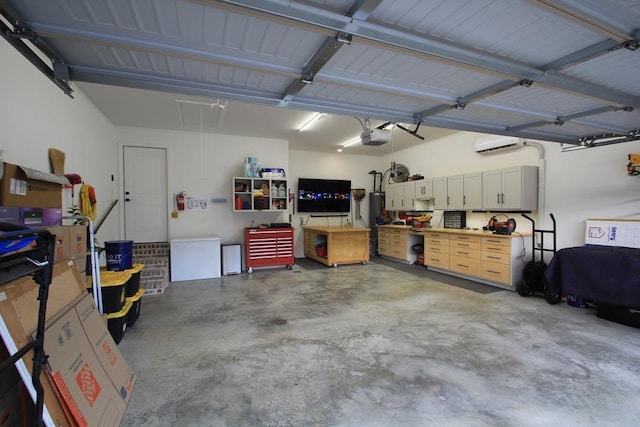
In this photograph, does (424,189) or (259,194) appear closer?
(259,194)

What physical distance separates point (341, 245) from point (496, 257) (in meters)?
3.02

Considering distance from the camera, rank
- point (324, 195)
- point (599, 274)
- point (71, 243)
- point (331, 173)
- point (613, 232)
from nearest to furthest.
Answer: point (71, 243) → point (599, 274) → point (613, 232) → point (324, 195) → point (331, 173)

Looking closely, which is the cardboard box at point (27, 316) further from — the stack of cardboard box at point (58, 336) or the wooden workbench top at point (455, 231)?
the wooden workbench top at point (455, 231)

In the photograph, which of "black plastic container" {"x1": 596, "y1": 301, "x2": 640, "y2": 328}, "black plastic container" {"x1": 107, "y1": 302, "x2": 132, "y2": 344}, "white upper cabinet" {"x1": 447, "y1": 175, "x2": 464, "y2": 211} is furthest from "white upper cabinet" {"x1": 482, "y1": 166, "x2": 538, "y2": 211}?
"black plastic container" {"x1": 107, "y1": 302, "x2": 132, "y2": 344}

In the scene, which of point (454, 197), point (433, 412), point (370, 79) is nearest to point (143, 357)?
point (433, 412)

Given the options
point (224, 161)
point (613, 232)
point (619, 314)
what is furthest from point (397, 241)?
point (224, 161)

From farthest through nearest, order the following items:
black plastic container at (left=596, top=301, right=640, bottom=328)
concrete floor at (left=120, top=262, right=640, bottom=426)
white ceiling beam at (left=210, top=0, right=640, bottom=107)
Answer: black plastic container at (left=596, top=301, right=640, bottom=328) < concrete floor at (left=120, top=262, right=640, bottom=426) < white ceiling beam at (left=210, top=0, right=640, bottom=107)

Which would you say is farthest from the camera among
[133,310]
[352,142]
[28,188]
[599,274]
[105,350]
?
[352,142]

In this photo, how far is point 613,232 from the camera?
3861 millimetres

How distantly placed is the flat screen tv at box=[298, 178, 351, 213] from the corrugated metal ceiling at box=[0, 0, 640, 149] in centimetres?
521

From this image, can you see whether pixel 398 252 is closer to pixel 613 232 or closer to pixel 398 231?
pixel 398 231

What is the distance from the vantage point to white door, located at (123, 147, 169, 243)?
18.2 ft

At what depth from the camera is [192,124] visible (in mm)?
5426

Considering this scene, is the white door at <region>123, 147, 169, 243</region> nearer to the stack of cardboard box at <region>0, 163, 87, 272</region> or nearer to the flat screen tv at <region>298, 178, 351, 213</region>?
the flat screen tv at <region>298, 178, 351, 213</region>
